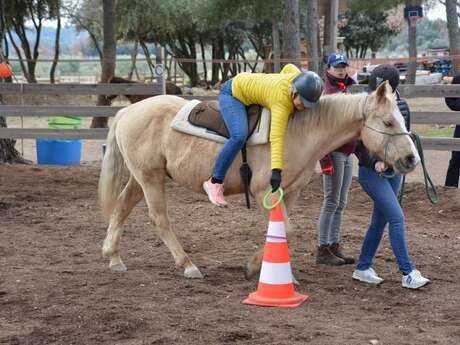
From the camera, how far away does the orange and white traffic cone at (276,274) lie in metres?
5.07

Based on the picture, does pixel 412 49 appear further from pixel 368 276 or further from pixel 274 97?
pixel 274 97

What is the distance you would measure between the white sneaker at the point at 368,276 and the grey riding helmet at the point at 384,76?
1434mm

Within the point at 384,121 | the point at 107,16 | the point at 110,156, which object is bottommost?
the point at 110,156

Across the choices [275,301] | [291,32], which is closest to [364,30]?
[291,32]

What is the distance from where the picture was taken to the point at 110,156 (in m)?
6.44

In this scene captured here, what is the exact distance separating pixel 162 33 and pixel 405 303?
42795 mm

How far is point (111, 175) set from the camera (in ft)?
20.9

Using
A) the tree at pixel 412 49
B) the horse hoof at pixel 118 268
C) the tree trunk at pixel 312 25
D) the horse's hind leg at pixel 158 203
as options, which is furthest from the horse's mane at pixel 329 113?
the tree at pixel 412 49

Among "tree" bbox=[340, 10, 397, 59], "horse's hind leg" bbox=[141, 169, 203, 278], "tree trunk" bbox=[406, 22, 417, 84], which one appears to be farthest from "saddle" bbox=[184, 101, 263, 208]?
"tree" bbox=[340, 10, 397, 59]

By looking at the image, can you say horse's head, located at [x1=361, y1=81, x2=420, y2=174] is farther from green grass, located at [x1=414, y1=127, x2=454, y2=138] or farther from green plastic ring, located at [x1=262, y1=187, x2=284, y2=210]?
green grass, located at [x1=414, y1=127, x2=454, y2=138]

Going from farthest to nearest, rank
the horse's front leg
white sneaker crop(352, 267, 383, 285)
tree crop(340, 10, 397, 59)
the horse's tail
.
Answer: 1. tree crop(340, 10, 397, 59)
2. the horse's tail
3. white sneaker crop(352, 267, 383, 285)
4. the horse's front leg

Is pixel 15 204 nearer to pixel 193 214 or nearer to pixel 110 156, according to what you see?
pixel 193 214

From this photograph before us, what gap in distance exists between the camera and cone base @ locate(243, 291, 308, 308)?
502cm

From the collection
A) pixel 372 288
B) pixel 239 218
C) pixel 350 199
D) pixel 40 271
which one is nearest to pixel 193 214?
pixel 239 218
